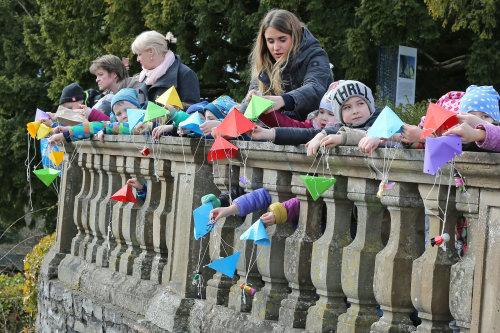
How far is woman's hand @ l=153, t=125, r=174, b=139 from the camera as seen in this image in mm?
5281

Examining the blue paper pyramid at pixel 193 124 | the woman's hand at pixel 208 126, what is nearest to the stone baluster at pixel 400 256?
the woman's hand at pixel 208 126

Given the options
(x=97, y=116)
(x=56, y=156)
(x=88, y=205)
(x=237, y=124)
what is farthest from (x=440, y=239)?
(x=56, y=156)

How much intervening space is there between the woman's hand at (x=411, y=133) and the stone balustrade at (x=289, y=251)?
0.10 metres

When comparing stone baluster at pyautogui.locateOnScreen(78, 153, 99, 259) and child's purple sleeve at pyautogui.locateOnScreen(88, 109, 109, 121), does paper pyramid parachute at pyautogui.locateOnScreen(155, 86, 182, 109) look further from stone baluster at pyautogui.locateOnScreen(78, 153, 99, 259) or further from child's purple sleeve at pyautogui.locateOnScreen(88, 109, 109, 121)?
stone baluster at pyautogui.locateOnScreen(78, 153, 99, 259)

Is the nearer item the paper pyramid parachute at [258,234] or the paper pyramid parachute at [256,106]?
the paper pyramid parachute at [258,234]

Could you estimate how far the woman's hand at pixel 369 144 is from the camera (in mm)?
3355

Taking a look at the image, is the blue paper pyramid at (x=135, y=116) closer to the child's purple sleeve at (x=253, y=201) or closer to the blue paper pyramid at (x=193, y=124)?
the blue paper pyramid at (x=193, y=124)

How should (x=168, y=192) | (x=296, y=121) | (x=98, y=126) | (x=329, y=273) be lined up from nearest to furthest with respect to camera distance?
(x=329, y=273)
(x=296, y=121)
(x=168, y=192)
(x=98, y=126)

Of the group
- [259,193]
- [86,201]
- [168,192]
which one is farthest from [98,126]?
[259,193]

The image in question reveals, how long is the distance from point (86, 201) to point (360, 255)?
3.95 metres

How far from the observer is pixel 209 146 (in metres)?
4.96

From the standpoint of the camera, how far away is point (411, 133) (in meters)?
3.34

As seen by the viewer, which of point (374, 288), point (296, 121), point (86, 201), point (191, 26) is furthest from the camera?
point (191, 26)

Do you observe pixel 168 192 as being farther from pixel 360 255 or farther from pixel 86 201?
pixel 360 255
